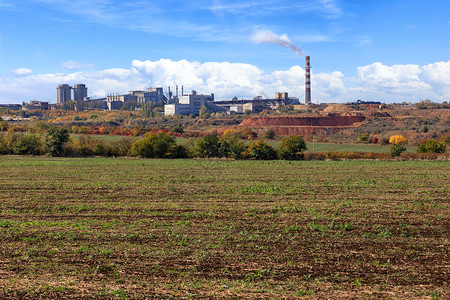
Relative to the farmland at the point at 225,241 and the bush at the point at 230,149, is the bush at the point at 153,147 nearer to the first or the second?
the bush at the point at 230,149

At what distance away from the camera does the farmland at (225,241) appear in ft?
44.5

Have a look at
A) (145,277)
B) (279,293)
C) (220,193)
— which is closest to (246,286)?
(279,293)

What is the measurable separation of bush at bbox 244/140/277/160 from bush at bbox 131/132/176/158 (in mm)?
12319

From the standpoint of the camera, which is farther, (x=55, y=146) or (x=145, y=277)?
(x=55, y=146)

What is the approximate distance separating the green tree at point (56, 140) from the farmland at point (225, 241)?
40.7 metres

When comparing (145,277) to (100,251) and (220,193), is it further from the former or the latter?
(220,193)

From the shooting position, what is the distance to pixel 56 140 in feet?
245

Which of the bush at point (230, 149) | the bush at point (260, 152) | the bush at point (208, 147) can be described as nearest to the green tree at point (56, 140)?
the bush at point (208, 147)

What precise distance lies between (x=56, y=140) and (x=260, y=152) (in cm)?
3316

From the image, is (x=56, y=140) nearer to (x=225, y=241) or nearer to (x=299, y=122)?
(x=225, y=241)

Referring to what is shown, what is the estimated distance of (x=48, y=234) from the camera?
64.3ft

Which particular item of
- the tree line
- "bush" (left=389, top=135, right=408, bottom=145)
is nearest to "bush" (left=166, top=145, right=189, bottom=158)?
the tree line

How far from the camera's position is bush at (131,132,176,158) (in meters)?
71.6

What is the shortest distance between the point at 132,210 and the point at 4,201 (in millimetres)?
9356
